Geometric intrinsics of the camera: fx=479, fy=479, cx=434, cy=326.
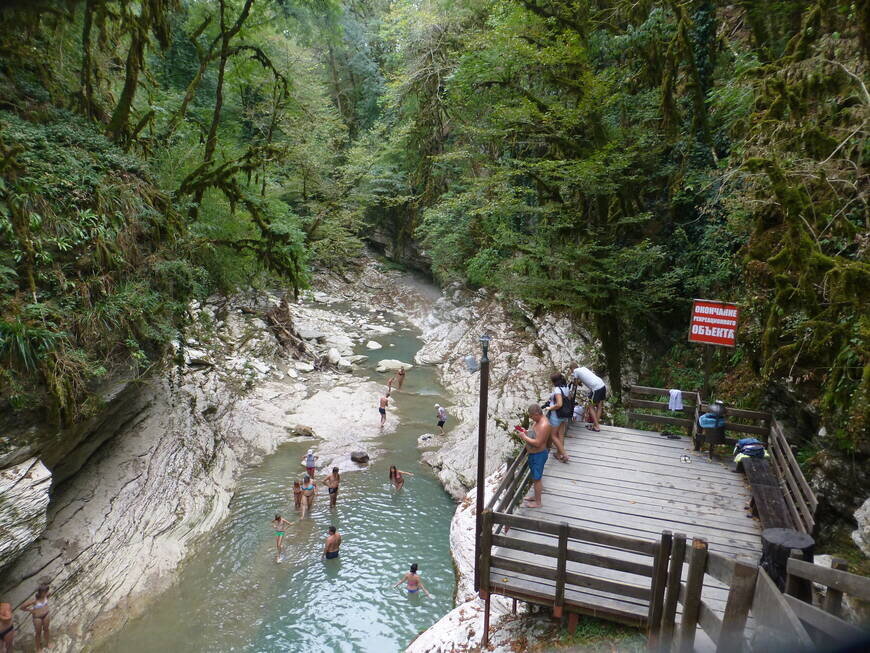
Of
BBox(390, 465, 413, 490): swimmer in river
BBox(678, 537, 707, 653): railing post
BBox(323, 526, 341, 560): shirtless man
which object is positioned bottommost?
BBox(323, 526, 341, 560): shirtless man

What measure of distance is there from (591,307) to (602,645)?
8.54 metres

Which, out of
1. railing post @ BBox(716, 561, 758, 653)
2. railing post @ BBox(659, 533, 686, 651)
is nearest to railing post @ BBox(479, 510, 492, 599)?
railing post @ BBox(659, 533, 686, 651)

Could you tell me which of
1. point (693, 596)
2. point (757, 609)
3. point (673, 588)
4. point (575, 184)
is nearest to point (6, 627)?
point (673, 588)

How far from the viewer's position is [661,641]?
4.87 meters

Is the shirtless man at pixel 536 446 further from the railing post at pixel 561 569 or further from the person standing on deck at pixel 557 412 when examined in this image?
the railing post at pixel 561 569

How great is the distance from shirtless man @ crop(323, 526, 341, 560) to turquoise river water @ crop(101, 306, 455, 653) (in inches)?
6.8

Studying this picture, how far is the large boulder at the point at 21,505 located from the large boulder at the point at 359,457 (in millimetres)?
8394

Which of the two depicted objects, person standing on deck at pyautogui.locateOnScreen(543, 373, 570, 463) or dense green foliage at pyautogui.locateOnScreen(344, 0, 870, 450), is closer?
dense green foliage at pyautogui.locateOnScreen(344, 0, 870, 450)

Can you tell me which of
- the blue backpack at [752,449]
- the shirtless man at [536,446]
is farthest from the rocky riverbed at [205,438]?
the blue backpack at [752,449]

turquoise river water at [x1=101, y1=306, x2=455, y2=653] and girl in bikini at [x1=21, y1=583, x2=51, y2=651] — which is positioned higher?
girl in bikini at [x1=21, y1=583, x2=51, y2=651]

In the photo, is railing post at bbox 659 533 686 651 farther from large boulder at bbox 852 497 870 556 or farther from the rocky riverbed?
the rocky riverbed

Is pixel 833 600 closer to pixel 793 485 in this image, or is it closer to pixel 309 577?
pixel 793 485

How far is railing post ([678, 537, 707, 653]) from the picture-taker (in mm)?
4242

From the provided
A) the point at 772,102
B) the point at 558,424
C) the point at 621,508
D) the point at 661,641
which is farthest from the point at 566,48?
the point at 661,641
